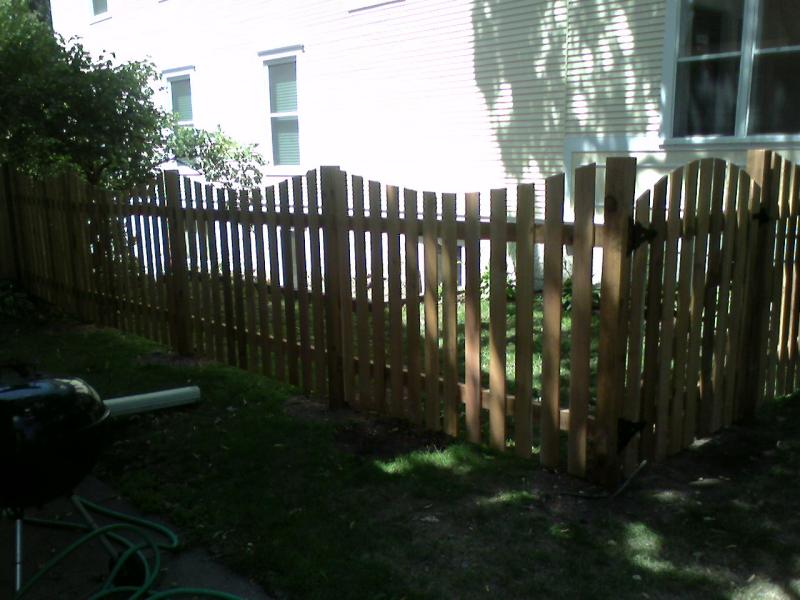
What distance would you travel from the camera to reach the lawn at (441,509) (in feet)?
10.2

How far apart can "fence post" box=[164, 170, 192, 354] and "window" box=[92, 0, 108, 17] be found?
45.3 ft

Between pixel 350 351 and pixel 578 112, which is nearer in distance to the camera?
pixel 350 351

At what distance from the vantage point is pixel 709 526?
3.49 m

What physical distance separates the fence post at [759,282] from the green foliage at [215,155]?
7376 mm

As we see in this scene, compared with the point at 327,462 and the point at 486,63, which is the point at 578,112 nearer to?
the point at 486,63

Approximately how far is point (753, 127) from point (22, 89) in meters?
7.60

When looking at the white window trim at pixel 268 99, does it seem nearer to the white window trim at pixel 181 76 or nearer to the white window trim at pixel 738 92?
the white window trim at pixel 181 76

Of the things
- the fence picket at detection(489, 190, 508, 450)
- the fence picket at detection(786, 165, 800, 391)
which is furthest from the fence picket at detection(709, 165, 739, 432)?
the fence picket at detection(489, 190, 508, 450)

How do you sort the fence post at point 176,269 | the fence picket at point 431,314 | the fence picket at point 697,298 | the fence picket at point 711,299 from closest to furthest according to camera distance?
the fence picket at point 697,298 → the fence picket at point 711,299 → the fence picket at point 431,314 → the fence post at point 176,269

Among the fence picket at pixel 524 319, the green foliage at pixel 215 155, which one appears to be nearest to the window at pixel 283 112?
the green foliage at pixel 215 155

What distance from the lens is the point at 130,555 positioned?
3.12m

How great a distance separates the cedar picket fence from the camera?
3.71 m

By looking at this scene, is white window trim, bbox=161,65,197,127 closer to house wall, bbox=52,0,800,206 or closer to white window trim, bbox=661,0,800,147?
house wall, bbox=52,0,800,206

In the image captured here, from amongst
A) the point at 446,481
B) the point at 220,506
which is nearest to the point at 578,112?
the point at 446,481
